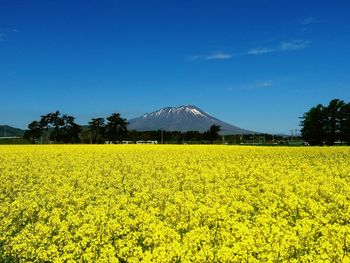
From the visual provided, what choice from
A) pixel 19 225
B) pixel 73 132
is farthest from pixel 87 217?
pixel 73 132

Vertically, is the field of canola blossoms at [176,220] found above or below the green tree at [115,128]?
below

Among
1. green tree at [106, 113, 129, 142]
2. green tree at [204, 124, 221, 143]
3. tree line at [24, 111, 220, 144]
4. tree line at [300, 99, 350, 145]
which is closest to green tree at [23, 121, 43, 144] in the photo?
tree line at [24, 111, 220, 144]

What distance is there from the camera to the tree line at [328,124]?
82.8 metres

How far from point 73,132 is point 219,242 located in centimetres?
10326

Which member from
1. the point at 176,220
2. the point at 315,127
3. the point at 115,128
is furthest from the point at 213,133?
the point at 176,220

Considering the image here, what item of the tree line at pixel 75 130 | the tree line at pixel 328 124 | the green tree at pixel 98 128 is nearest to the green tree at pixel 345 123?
the tree line at pixel 328 124

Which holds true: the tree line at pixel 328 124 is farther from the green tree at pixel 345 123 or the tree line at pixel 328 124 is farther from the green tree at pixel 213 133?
the green tree at pixel 213 133

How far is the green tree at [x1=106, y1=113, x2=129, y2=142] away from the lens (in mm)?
114125

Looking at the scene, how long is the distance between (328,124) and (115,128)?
5564cm

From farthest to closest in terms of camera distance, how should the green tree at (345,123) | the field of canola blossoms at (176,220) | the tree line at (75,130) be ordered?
the tree line at (75,130) → the green tree at (345,123) → the field of canola blossoms at (176,220)

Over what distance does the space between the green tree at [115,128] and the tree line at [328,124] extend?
163 feet

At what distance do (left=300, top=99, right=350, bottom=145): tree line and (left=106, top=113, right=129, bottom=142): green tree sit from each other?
163 ft

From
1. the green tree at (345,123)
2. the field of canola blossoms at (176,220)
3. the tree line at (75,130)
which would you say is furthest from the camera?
the tree line at (75,130)

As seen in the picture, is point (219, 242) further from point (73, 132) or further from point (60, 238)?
point (73, 132)
